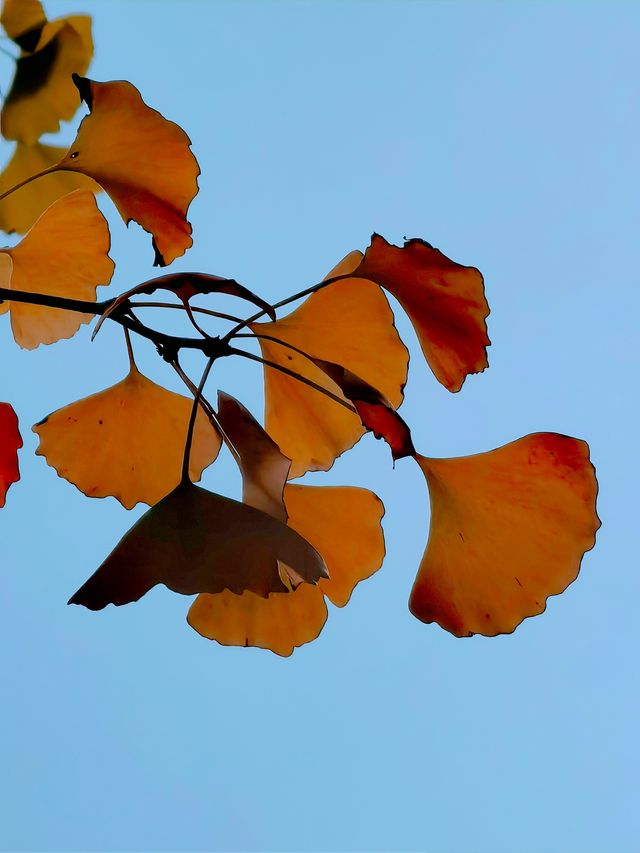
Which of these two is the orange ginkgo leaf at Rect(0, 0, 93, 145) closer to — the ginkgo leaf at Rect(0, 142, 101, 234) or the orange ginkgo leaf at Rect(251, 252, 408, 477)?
the ginkgo leaf at Rect(0, 142, 101, 234)

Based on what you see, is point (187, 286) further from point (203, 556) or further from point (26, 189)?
point (26, 189)

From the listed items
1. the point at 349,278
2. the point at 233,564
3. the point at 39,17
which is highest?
the point at 39,17

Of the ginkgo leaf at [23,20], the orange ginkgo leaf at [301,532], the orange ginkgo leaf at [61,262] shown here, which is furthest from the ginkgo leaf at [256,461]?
the ginkgo leaf at [23,20]

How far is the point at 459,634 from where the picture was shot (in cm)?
28

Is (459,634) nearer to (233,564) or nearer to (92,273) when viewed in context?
(233,564)

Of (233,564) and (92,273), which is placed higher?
(92,273)

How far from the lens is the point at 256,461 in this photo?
0.93 ft

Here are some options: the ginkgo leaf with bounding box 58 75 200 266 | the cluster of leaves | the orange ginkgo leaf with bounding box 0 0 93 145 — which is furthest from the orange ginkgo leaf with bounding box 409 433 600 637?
the orange ginkgo leaf with bounding box 0 0 93 145

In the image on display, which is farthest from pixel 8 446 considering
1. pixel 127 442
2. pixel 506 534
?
pixel 506 534

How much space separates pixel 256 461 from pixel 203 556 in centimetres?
4

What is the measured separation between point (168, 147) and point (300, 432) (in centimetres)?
11

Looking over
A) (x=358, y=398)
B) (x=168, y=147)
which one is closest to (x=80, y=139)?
(x=168, y=147)

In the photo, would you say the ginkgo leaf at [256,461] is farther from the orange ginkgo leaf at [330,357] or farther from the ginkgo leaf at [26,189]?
the ginkgo leaf at [26,189]

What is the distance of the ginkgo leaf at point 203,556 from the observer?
245 mm
